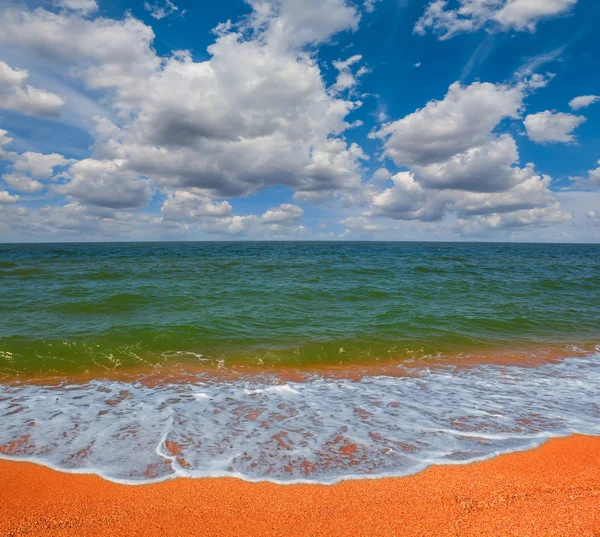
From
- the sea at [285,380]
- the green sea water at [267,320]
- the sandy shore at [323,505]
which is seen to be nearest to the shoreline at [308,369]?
the sea at [285,380]

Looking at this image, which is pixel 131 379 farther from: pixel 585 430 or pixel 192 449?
pixel 585 430

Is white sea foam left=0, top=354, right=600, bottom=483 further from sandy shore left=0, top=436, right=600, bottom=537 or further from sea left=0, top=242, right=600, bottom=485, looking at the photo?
sandy shore left=0, top=436, right=600, bottom=537

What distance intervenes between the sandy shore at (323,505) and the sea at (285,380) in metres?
0.25

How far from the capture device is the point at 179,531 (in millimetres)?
2986

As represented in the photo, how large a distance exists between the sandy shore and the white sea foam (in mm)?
250

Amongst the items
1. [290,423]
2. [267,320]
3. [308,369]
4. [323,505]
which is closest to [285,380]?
[308,369]

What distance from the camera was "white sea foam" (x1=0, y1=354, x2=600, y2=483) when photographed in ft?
13.5

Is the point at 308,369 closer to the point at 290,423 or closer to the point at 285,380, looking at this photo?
the point at 285,380

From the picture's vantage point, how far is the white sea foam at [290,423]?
4102 millimetres

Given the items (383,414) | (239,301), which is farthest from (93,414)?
(239,301)

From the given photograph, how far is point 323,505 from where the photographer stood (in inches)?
131

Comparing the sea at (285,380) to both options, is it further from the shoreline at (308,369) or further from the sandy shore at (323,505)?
the sandy shore at (323,505)

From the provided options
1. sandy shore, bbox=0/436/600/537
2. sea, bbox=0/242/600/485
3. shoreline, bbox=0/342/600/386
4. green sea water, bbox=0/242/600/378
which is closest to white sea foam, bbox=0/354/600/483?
sea, bbox=0/242/600/485

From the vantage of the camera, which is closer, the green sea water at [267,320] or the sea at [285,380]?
the sea at [285,380]
